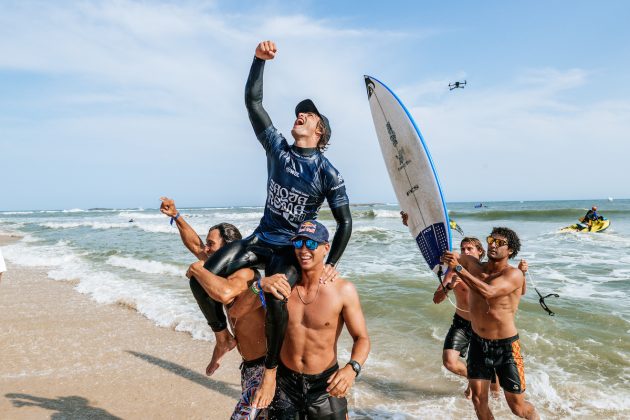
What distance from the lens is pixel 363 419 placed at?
475 centimetres

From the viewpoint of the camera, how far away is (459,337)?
18.6ft

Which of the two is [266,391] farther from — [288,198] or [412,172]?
[412,172]

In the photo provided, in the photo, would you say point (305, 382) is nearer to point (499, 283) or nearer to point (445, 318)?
point (499, 283)

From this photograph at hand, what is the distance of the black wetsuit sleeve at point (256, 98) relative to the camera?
325 cm

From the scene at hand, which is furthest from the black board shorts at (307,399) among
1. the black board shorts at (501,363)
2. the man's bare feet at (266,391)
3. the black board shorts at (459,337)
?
the black board shorts at (459,337)

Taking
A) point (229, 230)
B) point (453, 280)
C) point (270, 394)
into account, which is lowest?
point (270, 394)

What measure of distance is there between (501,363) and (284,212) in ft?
9.40

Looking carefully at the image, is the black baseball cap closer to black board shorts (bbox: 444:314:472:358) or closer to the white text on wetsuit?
the white text on wetsuit

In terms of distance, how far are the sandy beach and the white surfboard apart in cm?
287

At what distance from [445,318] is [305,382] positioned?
6.20 m

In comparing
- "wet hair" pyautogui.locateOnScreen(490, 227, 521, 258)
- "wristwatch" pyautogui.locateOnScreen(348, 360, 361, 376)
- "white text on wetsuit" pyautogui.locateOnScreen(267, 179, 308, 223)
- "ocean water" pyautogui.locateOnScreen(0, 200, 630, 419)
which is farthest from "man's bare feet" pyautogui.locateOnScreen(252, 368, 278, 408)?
"wet hair" pyautogui.locateOnScreen(490, 227, 521, 258)

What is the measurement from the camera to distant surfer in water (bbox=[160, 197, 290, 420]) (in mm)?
2900

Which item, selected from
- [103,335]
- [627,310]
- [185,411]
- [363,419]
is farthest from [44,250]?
[627,310]

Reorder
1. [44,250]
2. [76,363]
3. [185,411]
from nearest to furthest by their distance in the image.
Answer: [185,411] → [76,363] → [44,250]
